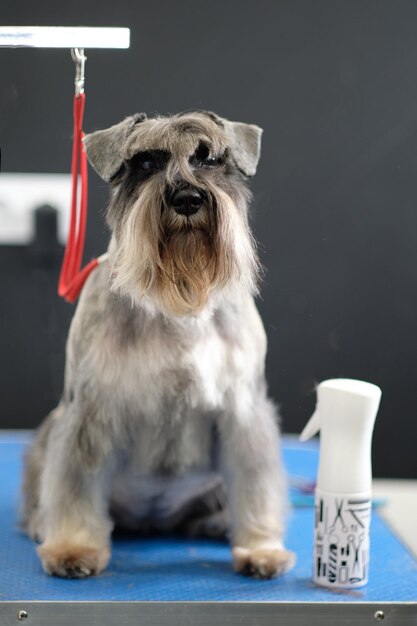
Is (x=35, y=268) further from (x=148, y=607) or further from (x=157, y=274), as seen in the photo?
(x=148, y=607)

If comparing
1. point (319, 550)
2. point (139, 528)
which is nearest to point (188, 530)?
point (139, 528)

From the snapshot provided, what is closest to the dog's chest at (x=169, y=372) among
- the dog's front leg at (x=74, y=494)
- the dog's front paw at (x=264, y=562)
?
the dog's front leg at (x=74, y=494)

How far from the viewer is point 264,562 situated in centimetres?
209

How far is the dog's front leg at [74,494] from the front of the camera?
7.07ft

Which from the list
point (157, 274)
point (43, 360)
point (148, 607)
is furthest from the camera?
point (43, 360)

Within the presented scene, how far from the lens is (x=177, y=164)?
1913mm

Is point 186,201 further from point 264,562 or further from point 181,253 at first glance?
point 264,562

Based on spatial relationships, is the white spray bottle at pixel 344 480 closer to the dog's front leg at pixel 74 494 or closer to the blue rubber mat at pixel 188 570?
the blue rubber mat at pixel 188 570

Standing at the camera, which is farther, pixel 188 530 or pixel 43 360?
pixel 188 530

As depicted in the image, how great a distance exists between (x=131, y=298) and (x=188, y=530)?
0.69 metres

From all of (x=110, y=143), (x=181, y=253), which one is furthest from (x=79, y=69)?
(x=181, y=253)

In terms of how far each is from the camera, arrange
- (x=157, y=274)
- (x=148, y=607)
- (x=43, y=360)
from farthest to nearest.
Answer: (x=43, y=360), (x=157, y=274), (x=148, y=607)

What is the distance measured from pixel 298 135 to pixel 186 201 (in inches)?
11.0

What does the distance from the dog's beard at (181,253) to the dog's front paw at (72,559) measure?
57 centimetres
